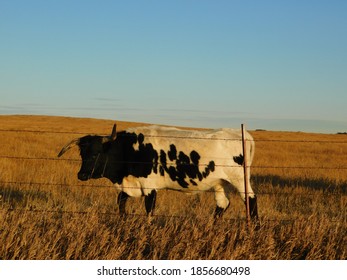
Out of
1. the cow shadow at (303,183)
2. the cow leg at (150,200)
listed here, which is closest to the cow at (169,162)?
the cow leg at (150,200)

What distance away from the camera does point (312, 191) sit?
45.4 feet

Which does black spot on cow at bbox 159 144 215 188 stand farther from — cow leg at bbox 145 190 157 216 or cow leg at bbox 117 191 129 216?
cow leg at bbox 117 191 129 216

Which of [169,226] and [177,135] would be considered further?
[177,135]

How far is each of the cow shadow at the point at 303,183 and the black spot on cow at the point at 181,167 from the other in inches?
172

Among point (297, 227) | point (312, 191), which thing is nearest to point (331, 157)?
point (312, 191)

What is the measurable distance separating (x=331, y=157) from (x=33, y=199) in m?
24.7

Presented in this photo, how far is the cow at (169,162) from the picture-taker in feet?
32.5

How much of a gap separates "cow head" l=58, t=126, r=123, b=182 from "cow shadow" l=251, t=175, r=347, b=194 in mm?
4877

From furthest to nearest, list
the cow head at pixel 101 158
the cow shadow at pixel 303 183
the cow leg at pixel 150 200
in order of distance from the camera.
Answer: the cow shadow at pixel 303 183 < the cow head at pixel 101 158 < the cow leg at pixel 150 200

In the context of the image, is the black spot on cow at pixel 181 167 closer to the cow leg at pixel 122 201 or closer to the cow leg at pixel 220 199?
the cow leg at pixel 220 199

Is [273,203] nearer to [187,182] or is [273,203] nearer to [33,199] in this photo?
[187,182]

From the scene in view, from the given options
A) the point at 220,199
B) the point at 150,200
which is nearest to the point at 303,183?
the point at 220,199

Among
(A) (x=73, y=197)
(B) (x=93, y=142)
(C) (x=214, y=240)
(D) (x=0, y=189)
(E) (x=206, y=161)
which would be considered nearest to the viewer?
(C) (x=214, y=240)

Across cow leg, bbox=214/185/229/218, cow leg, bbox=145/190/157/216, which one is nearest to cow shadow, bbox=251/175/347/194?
cow leg, bbox=214/185/229/218
